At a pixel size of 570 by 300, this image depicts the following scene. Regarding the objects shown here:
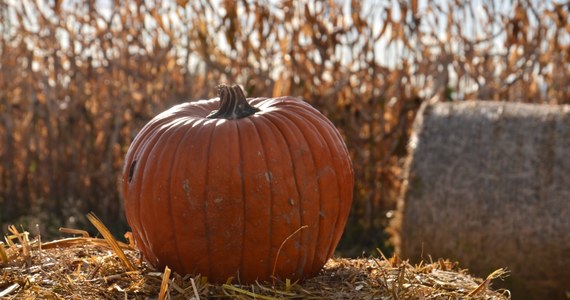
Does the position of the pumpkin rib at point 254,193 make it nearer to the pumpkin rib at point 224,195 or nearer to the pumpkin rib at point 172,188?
the pumpkin rib at point 224,195

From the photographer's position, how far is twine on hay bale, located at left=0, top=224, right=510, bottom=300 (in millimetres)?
2928

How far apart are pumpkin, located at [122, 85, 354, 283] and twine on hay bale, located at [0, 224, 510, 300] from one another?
98 millimetres

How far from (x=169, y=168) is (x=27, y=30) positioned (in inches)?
190

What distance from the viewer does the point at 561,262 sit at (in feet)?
17.1

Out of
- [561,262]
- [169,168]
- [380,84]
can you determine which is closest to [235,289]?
[169,168]

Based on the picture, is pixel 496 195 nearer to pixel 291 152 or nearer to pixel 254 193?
pixel 291 152

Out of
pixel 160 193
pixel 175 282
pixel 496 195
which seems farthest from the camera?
pixel 496 195

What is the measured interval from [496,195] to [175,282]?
2935 millimetres

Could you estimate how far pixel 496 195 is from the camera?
5.29m

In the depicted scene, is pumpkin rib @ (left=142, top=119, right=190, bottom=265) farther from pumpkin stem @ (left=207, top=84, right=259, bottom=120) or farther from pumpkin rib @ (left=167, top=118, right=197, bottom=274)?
pumpkin stem @ (left=207, top=84, right=259, bottom=120)

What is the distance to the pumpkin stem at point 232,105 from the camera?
3.26 metres

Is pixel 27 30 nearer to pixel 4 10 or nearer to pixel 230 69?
pixel 4 10

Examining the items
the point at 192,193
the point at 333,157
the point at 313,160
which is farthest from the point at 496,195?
the point at 192,193

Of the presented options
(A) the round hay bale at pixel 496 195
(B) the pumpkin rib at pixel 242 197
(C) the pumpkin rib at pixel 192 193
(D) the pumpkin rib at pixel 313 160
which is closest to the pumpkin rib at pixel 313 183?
(D) the pumpkin rib at pixel 313 160
